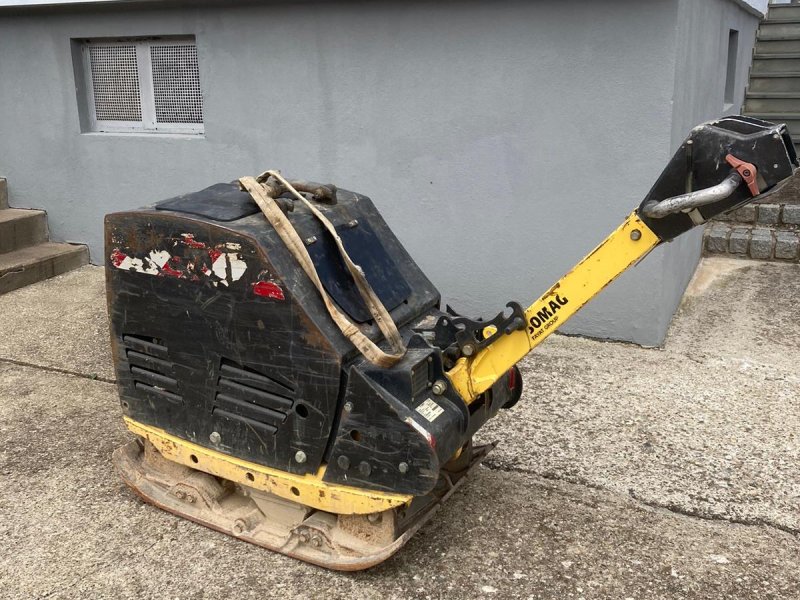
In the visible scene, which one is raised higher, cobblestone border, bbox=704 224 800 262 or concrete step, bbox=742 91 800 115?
concrete step, bbox=742 91 800 115

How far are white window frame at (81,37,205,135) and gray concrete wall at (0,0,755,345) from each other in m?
0.14

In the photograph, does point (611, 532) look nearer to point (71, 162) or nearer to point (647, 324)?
point (647, 324)

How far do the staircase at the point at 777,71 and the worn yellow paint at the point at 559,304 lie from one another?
7.24 meters

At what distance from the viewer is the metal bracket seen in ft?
9.43

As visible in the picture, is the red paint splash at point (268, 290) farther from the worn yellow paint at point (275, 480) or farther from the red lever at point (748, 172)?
the red lever at point (748, 172)

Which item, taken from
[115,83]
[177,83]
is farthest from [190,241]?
[115,83]

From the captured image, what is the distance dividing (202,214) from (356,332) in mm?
756

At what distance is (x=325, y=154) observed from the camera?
5.93 meters

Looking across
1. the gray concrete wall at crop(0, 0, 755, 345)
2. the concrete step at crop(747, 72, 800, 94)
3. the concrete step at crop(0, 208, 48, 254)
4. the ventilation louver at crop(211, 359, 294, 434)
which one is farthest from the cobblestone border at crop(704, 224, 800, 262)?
the concrete step at crop(0, 208, 48, 254)

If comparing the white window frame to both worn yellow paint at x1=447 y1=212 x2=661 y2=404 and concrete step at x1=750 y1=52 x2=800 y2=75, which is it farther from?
concrete step at x1=750 y1=52 x2=800 y2=75

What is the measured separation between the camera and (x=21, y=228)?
22.9ft

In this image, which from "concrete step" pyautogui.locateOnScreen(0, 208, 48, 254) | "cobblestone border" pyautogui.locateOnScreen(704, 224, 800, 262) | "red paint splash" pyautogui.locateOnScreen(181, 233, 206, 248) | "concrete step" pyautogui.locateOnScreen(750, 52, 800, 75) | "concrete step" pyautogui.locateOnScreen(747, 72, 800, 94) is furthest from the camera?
"concrete step" pyautogui.locateOnScreen(750, 52, 800, 75)

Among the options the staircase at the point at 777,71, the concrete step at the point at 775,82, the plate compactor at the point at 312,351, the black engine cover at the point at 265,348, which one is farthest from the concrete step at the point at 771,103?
the black engine cover at the point at 265,348

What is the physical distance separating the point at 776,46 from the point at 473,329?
28.8 feet
